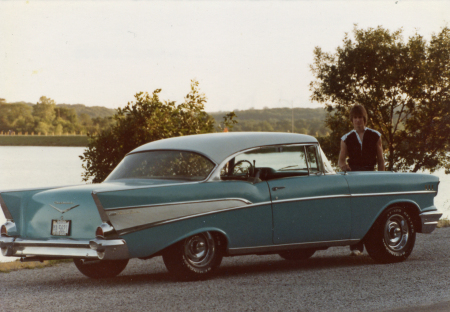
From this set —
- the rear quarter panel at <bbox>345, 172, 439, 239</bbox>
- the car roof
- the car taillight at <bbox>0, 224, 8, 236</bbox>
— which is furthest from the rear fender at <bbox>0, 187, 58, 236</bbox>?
the rear quarter panel at <bbox>345, 172, 439, 239</bbox>

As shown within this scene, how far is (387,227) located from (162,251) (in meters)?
3.32

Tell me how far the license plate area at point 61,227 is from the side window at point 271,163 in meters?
1.72

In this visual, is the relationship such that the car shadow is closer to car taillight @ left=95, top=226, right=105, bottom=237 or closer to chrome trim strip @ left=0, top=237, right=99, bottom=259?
chrome trim strip @ left=0, top=237, right=99, bottom=259

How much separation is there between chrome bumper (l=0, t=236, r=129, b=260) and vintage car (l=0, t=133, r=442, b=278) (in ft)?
0.04

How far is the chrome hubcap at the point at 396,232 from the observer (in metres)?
8.76

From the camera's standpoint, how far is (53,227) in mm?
6906

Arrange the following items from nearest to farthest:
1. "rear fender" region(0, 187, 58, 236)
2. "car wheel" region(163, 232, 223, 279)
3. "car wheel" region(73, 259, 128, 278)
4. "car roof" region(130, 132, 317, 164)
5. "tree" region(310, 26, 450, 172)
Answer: "car wheel" region(163, 232, 223, 279) → "rear fender" region(0, 187, 58, 236) → "car roof" region(130, 132, 317, 164) → "car wheel" region(73, 259, 128, 278) → "tree" region(310, 26, 450, 172)

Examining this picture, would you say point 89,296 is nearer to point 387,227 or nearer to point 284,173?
point 284,173

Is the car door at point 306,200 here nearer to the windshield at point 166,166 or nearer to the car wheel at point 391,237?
the car wheel at point 391,237

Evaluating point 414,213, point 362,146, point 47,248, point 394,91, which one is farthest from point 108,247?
point 394,91

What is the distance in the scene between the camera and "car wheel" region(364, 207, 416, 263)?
8617 mm

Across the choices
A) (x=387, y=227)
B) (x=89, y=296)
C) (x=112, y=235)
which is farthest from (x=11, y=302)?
(x=387, y=227)

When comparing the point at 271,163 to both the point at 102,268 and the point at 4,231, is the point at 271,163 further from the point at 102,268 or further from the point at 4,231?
the point at 4,231

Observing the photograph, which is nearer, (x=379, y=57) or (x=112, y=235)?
(x=112, y=235)
